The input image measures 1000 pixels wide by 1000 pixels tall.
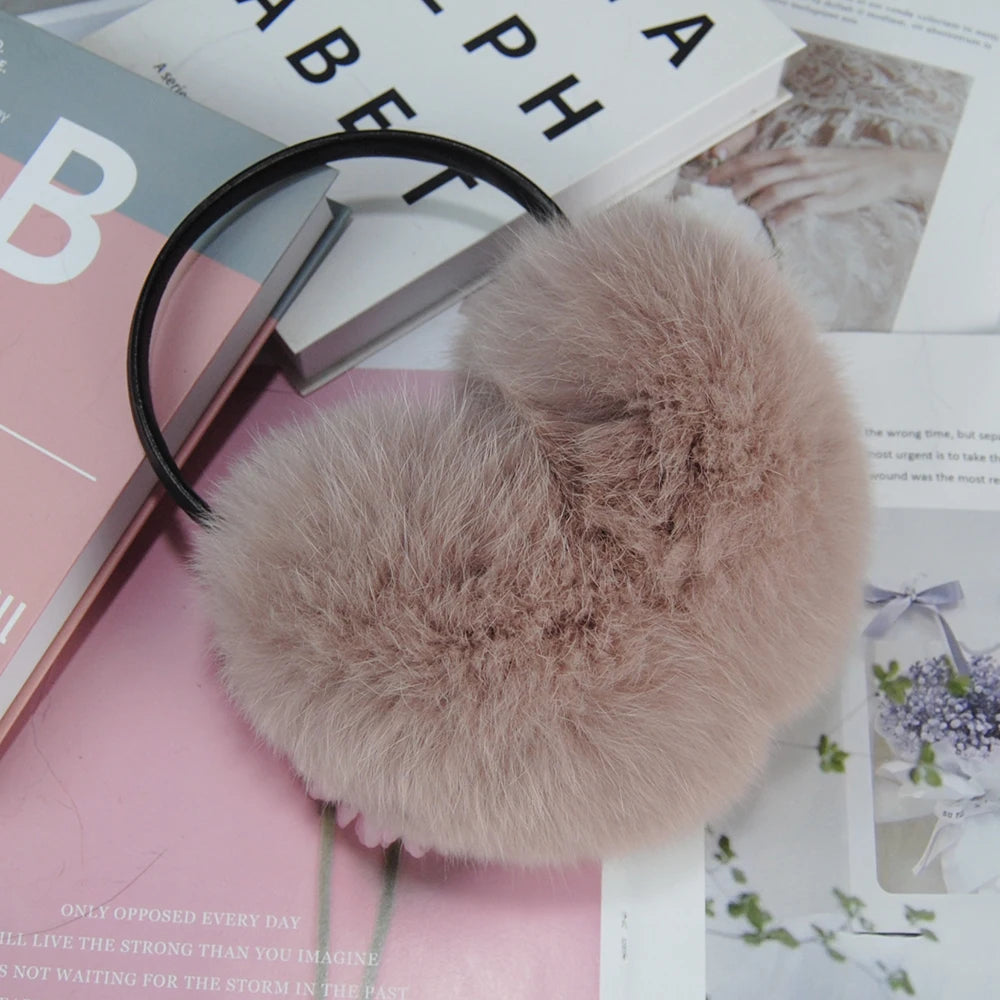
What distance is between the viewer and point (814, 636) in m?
0.33

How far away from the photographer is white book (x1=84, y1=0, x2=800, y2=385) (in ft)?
1.62

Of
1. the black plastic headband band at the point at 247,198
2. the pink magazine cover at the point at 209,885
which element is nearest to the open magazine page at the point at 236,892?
the pink magazine cover at the point at 209,885

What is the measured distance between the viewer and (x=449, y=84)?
51 cm

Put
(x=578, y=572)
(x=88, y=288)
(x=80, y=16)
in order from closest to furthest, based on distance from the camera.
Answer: (x=578, y=572) < (x=88, y=288) < (x=80, y=16)

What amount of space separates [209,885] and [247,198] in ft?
1.04

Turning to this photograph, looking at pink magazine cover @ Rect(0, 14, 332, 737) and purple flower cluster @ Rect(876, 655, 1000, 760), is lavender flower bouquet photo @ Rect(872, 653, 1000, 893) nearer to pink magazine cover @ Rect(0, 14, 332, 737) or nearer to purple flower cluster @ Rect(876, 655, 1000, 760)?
purple flower cluster @ Rect(876, 655, 1000, 760)

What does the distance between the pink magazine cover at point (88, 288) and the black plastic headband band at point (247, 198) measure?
0.01 meters

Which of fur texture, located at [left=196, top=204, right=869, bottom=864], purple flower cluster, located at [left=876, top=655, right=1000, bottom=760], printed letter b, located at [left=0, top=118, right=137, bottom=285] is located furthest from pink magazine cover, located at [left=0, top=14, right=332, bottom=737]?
purple flower cluster, located at [left=876, top=655, right=1000, bottom=760]

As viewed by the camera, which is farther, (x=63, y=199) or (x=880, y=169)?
(x=880, y=169)

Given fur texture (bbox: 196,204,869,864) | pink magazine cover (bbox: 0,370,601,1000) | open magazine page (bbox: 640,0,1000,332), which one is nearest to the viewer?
fur texture (bbox: 196,204,869,864)

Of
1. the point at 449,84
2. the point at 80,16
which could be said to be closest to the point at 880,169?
the point at 449,84

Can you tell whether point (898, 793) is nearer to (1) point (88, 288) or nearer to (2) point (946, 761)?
(2) point (946, 761)

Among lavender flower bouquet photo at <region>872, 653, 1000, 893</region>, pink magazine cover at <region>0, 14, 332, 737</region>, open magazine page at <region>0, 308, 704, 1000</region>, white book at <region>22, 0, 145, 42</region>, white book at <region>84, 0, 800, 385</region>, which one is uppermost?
white book at <region>22, 0, 145, 42</region>

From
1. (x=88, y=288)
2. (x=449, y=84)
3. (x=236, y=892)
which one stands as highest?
(x=449, y=84)
